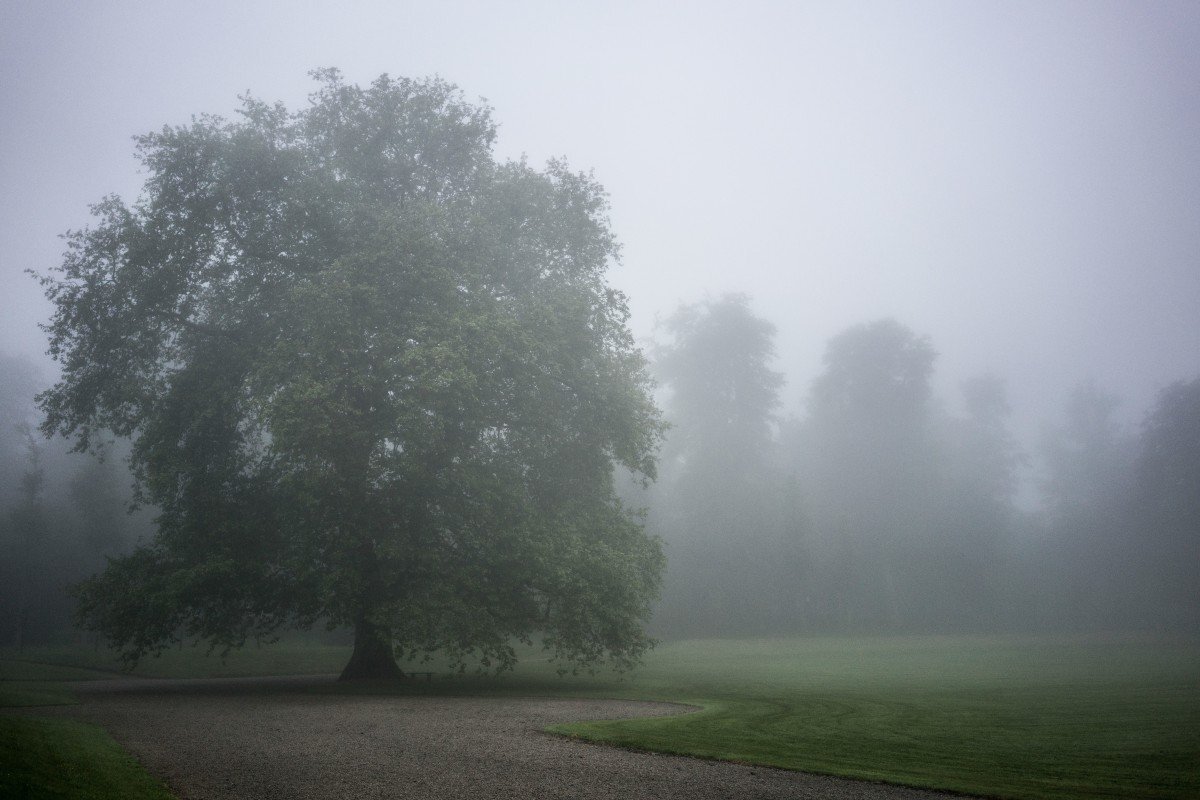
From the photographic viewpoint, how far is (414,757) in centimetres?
982

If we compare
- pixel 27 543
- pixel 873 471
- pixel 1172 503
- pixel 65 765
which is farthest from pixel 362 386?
pixel 1172 503

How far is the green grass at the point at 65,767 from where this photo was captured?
654cm

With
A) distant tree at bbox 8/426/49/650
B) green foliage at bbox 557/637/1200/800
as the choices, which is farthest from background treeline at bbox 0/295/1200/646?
green foliage at bbox 557/637/1200/800

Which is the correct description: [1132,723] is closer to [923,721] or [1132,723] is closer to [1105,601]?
[923,721]

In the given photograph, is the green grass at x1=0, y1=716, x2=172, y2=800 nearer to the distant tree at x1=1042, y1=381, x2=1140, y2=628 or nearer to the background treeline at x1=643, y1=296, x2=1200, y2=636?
the background treeline at x1=643, y1=296, x2=1200, y2=636

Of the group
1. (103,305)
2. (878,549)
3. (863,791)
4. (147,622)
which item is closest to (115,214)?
(103,305)

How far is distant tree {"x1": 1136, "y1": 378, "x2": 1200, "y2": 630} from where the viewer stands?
50.5 m

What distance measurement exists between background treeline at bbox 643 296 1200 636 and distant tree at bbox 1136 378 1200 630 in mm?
115

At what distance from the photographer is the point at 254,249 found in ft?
72.9

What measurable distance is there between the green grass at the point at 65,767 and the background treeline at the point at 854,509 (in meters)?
39.2

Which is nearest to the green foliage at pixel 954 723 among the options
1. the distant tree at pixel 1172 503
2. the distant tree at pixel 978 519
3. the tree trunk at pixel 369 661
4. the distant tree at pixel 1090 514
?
the tree trunk at pixel 369 661

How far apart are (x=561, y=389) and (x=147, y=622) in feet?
46.5

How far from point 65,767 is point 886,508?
59972 mm

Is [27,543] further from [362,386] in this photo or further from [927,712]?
[927,712]
